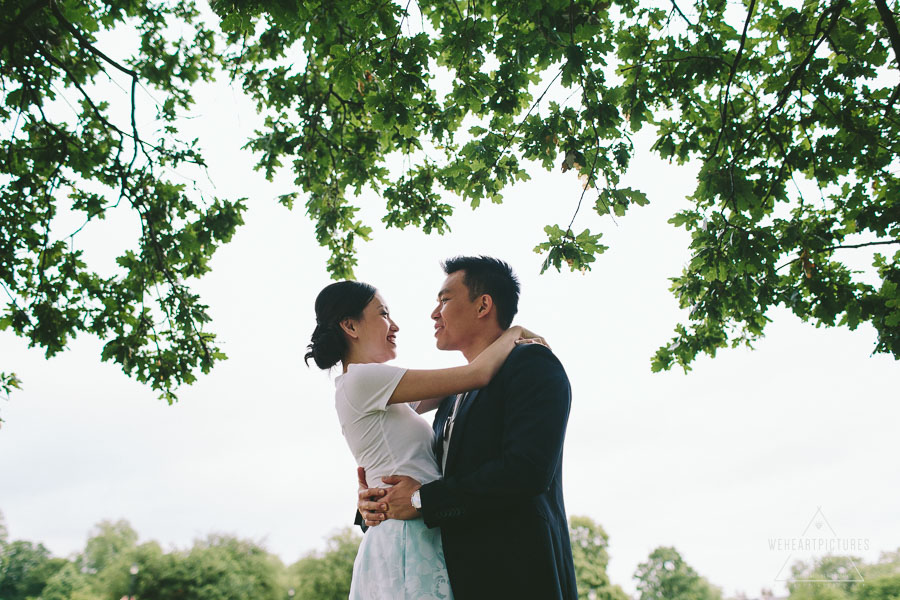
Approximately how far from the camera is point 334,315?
378cm

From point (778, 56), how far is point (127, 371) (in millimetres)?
A: 9322

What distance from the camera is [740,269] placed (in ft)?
16.6

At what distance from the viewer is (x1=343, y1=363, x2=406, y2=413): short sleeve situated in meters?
3.00

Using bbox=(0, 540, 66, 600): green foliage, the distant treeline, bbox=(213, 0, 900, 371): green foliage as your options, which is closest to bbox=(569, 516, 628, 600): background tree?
the distant treeline

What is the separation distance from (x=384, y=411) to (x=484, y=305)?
1069mm

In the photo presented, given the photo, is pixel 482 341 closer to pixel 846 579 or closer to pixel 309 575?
pixel 309 575

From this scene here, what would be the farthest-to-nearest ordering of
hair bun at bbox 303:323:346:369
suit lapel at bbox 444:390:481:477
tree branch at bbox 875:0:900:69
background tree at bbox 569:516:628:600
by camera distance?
background tree at bbox 569:516:628:600 < tree branch at bbox 875:0:900:69 < hair bun at bbox 303:323:346:369 < suit lapel at bbox 444:390:481:477

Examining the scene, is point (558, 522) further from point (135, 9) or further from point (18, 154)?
point (135, 9)

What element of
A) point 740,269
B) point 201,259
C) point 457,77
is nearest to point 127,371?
point 201,259

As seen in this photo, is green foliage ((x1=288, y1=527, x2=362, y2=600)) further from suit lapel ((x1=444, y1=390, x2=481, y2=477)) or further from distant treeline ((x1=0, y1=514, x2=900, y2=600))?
suit lapel ((x1=444, y1=390, x2=481, y2=477))

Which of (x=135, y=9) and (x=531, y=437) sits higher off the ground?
(x=135, y=9)

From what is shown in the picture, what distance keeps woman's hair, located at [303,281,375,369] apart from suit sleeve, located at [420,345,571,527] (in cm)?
137

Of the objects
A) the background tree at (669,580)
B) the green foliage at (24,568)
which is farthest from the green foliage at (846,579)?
the green foliage at (24,568)

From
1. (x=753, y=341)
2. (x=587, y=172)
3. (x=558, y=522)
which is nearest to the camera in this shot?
(x=558, y=522)
